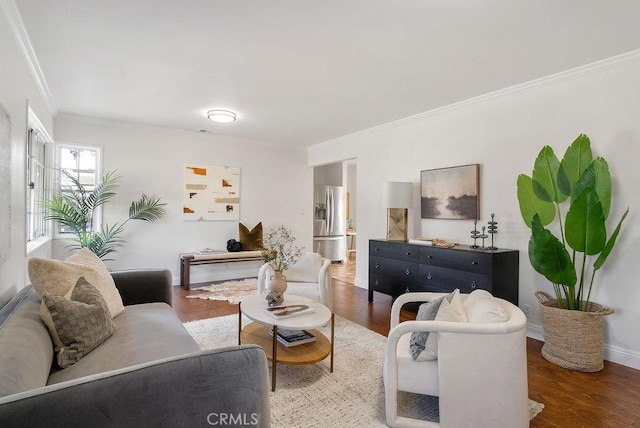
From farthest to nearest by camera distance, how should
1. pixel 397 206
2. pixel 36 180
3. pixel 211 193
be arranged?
pixel 211 193 < pixel 397 206 < pixel 36 180

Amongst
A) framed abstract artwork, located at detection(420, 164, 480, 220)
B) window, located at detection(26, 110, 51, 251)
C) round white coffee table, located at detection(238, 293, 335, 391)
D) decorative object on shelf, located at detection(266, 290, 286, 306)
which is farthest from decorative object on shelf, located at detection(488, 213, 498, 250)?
window, located at detection(26, 110, 51, 251)

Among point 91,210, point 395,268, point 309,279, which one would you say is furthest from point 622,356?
point 91,210

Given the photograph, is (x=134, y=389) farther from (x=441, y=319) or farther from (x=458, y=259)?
(x=458, y=259)

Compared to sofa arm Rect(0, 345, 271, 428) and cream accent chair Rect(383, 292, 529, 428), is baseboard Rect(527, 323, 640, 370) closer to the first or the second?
cream accent chair Rect(383, 292, 529, 428)

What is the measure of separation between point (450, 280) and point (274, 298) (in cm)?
193

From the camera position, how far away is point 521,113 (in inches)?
138

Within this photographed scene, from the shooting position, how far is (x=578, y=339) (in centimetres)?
267

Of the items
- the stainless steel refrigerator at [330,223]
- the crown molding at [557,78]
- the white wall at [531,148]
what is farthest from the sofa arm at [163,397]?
the stainless steel refrigerator at [330,223]

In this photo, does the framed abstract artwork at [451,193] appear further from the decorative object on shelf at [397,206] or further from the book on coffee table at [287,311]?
the book on coffee table at [287,311]

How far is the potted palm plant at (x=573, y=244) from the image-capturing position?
264cm

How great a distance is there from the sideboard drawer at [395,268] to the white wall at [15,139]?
3611mm

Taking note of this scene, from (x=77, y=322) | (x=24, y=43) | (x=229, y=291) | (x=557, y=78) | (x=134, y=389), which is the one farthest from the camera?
(x=229, y=291)

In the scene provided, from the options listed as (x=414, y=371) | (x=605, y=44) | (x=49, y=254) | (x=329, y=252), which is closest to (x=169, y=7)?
(x=414, y=371)

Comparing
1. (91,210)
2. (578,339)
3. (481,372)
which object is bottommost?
(578,339)
